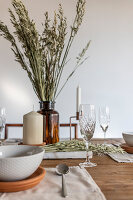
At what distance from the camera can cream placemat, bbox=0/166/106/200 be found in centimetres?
48

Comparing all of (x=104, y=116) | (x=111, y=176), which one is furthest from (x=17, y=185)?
(x=104, y=116)

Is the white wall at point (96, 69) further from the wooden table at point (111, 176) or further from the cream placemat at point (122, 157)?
the wooden table at point (111, 176)

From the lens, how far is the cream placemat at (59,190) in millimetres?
482

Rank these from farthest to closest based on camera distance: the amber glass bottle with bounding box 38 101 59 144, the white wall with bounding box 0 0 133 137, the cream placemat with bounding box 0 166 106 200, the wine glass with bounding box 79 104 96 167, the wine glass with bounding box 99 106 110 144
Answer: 1. the white wall with bounding box 0 0 133 137
2. the wine glass with bounding box 99 106 110 144
3. the amber glass bottle with bounding box 38 101 59 144
4. the wine glass with bounding box 79 104 96 167
5. the cream placemat with bounding box 0 166 106 200

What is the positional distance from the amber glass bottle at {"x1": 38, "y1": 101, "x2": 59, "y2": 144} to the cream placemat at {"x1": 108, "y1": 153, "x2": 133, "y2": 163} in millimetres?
287

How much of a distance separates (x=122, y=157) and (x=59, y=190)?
46 cm

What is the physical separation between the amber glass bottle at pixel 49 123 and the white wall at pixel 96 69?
5.66 feet

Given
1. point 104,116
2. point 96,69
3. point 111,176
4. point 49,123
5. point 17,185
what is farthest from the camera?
point 96,69

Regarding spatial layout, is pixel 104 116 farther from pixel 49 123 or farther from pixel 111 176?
pixel 111 176

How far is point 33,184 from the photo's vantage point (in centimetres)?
53

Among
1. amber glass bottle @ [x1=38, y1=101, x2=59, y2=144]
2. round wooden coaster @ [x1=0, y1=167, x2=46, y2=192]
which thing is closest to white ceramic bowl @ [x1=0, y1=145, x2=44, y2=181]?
round wooden coaster @ [x1=0, y1=167, x2=46, y2=192]

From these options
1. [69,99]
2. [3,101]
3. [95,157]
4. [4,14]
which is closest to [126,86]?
[69,99]

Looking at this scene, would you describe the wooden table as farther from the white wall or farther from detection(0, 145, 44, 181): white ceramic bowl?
the white wall

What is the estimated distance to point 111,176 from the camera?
2.15 ft
